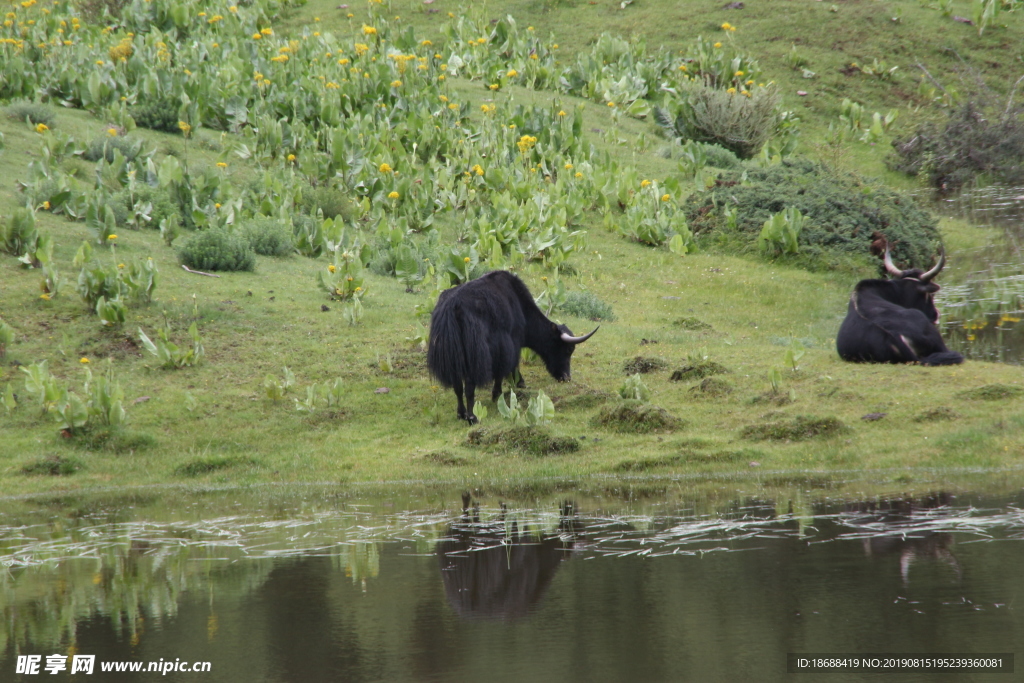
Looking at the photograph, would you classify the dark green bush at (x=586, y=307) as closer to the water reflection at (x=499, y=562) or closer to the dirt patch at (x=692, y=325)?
the dirt patch at (x=692, y=325)

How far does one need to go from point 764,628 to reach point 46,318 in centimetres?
928

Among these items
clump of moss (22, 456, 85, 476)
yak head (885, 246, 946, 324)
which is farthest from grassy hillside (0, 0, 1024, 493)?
yak head (885, 246, 946, 324)

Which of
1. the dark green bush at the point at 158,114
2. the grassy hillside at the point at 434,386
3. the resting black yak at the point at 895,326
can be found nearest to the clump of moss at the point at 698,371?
the grassy hillside at the point at 434,386

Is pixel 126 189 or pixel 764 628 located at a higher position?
pixel 126 189

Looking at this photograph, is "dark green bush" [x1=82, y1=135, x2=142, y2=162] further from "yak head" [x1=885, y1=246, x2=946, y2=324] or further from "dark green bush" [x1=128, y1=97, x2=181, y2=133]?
"yak head" [x1=885, y1=246, x2=946, y2=324]

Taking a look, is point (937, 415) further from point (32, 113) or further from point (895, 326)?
point (32, 113)

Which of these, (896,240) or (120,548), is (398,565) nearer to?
(120,548)

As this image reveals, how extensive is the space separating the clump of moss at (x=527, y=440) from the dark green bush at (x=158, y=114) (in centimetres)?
1231

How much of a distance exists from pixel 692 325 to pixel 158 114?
11400 mm

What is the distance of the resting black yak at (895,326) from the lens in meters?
10.3

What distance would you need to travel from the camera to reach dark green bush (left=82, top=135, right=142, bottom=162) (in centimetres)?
1627

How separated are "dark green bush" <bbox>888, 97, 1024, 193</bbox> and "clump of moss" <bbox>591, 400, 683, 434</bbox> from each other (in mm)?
15503

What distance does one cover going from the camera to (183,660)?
4.68m

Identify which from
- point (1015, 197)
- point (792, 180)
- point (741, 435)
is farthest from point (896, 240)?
point (741, 435)
